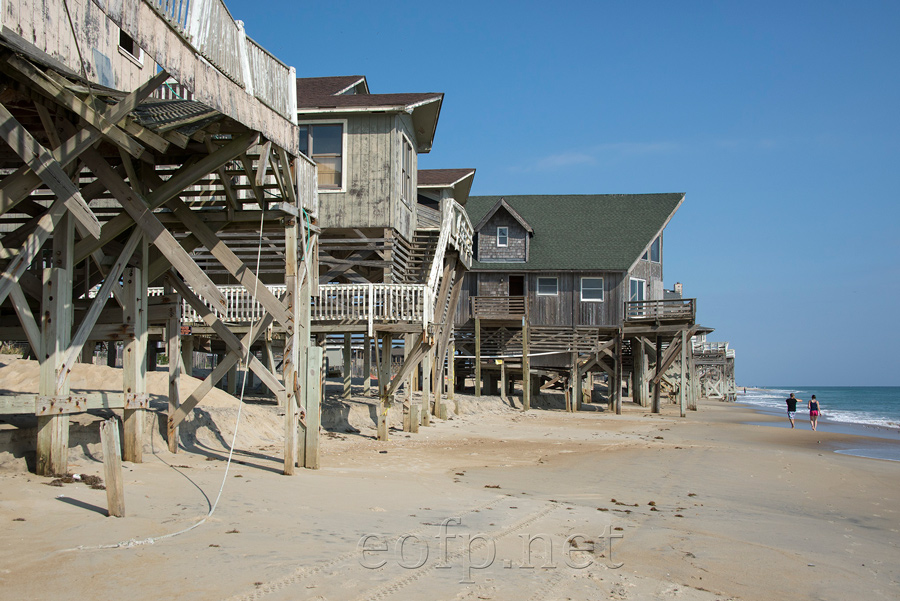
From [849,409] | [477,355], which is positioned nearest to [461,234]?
[477,355]

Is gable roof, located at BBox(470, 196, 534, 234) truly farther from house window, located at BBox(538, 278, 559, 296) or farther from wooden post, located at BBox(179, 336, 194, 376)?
wooden post, located at BBox(179, 336, 194, 376)

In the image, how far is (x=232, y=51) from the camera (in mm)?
9250

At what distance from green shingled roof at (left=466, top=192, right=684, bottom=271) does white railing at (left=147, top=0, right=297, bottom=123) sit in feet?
85.7

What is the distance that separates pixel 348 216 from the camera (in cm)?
1881

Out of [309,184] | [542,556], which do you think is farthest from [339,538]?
[309,184]

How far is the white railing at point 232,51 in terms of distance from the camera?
8039 millimetres

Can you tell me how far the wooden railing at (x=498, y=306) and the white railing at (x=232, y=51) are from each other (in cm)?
2504

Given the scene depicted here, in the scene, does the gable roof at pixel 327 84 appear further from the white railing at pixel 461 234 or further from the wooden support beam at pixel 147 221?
the wooden support beam at pixel 147 221

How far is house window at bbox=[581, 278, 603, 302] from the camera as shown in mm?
36219

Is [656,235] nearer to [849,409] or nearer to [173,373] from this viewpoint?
[173,373]

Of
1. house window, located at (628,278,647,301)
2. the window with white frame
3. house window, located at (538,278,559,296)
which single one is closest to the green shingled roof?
house window, located at (538,278,559,296)

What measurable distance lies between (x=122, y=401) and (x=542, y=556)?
19.2 feet

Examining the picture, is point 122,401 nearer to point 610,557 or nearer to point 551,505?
point 551,505

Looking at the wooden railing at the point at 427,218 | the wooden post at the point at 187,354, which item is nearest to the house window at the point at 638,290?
the wooden railing at the point at 427,218
